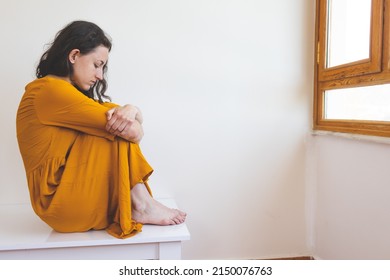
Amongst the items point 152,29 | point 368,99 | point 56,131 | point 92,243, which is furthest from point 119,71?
point 368,99

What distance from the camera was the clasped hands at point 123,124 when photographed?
1134mm

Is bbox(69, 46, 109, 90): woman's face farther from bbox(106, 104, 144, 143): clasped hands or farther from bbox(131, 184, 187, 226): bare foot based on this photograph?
bbox(131, 184, 187, 226): bare foot

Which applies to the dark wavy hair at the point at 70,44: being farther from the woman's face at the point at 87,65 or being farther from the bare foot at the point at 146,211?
the bare foot at the point at 146,211

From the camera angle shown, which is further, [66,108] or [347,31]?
[347,31]

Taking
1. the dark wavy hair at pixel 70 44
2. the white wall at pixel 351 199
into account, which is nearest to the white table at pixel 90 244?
the dark wavy hair at pixel 70 44

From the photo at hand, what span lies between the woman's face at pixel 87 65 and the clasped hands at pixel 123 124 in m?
0.20

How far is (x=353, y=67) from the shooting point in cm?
143

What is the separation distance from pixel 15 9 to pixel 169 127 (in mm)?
852

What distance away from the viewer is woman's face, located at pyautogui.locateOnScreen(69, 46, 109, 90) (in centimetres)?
123

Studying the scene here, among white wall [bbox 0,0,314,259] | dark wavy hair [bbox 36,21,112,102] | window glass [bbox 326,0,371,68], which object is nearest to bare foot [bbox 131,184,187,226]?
white wall [bbox 0,0,314,259]

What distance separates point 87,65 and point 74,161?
354 millimetres

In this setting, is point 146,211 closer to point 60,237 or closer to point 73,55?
point 60,237

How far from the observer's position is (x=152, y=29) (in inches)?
62.8

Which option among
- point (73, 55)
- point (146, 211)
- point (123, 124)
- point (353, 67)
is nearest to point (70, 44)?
point (73, 55)
